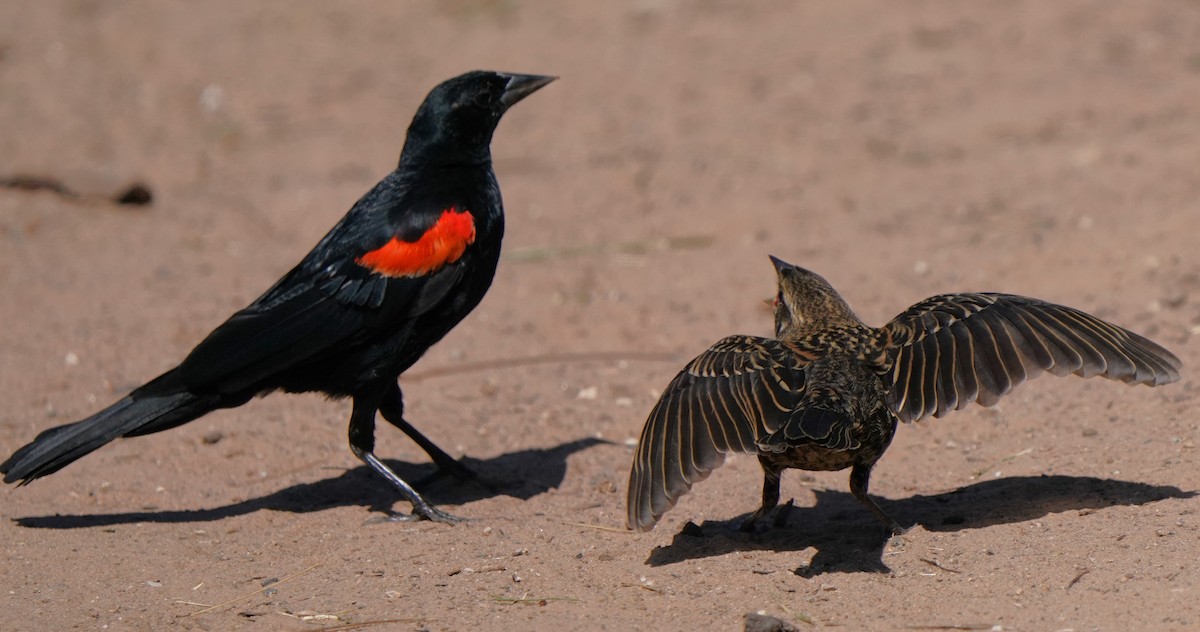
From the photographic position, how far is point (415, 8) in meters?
13.8

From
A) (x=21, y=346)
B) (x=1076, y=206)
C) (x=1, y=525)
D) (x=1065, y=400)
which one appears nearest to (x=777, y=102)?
(x=1076, y=206)

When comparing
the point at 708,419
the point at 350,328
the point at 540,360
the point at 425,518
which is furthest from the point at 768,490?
the point at 540,360

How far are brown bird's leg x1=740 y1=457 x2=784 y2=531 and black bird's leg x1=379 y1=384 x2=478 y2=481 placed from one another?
1384 mm

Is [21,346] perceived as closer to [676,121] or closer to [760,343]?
[760,343]

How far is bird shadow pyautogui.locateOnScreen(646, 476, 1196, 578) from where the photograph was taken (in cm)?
459

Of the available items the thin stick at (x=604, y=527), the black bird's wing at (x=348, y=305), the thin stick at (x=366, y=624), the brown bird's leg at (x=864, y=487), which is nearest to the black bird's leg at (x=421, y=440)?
the black bird's wing at (x=348, y=305)

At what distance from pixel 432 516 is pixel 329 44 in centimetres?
891

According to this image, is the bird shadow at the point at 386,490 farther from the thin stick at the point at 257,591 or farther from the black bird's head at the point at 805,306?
the black bird's head at the point at 805,306

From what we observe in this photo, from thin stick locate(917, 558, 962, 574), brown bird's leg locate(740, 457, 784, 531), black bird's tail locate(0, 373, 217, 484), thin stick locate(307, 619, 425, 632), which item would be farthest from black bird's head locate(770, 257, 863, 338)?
black bird's tail locate(0, 373, 217, 484)

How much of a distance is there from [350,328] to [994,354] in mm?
2419

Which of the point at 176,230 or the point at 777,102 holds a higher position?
the point at 777,102

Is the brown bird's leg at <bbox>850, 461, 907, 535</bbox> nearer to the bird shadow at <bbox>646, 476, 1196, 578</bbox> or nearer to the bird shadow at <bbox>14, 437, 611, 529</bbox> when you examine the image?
the bird shadow at <bbox>646, 476, 1196, 578</bbox>

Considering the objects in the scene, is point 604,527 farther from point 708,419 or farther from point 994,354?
point 994,354

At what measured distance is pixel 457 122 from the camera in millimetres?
5637
